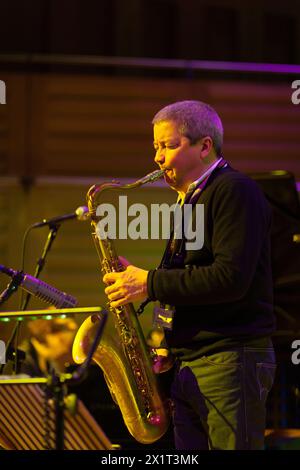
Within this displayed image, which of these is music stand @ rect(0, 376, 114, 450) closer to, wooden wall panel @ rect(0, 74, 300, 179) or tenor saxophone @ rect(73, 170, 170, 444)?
tenor saxophone @ rect(73, 170, 170, 444)

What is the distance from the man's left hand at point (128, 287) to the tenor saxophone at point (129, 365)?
37 cm

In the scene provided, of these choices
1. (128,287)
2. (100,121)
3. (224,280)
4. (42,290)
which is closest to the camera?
(224,280)

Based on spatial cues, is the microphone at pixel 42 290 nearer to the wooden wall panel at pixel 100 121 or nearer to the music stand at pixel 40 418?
the music stand at pixel 40 418

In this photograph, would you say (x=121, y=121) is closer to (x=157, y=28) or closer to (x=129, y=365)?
(x=157, y=28)

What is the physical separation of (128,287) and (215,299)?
0.36 metres

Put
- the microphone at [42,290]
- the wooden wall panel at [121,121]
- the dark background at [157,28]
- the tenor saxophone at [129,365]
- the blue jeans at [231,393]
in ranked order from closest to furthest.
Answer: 1. the blue jeans at [231,393]
2. the microphone at [42,290]
3. the tenor saxophone at [129,365]
4. the wooden wall panel at [121,121]
5. the dark background at [157,28]

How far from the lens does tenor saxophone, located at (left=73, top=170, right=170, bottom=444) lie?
326 cm

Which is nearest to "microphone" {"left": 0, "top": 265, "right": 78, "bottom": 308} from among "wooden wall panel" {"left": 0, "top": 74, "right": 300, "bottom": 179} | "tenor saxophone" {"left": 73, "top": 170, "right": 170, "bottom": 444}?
"tenor saxophone" {"left": 73, "top": 170, "right": 170, "bottom": 444}

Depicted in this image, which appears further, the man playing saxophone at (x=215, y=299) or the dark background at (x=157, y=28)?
the dark background at (x=157, y=28)

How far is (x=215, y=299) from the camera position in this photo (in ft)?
8.93

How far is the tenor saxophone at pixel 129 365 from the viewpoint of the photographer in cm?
326

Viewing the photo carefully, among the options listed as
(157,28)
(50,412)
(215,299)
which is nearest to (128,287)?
(215,299)

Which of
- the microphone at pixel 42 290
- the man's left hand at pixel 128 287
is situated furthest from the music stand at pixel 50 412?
the microphone at pixel 42 290

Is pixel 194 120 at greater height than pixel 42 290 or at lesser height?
greater
